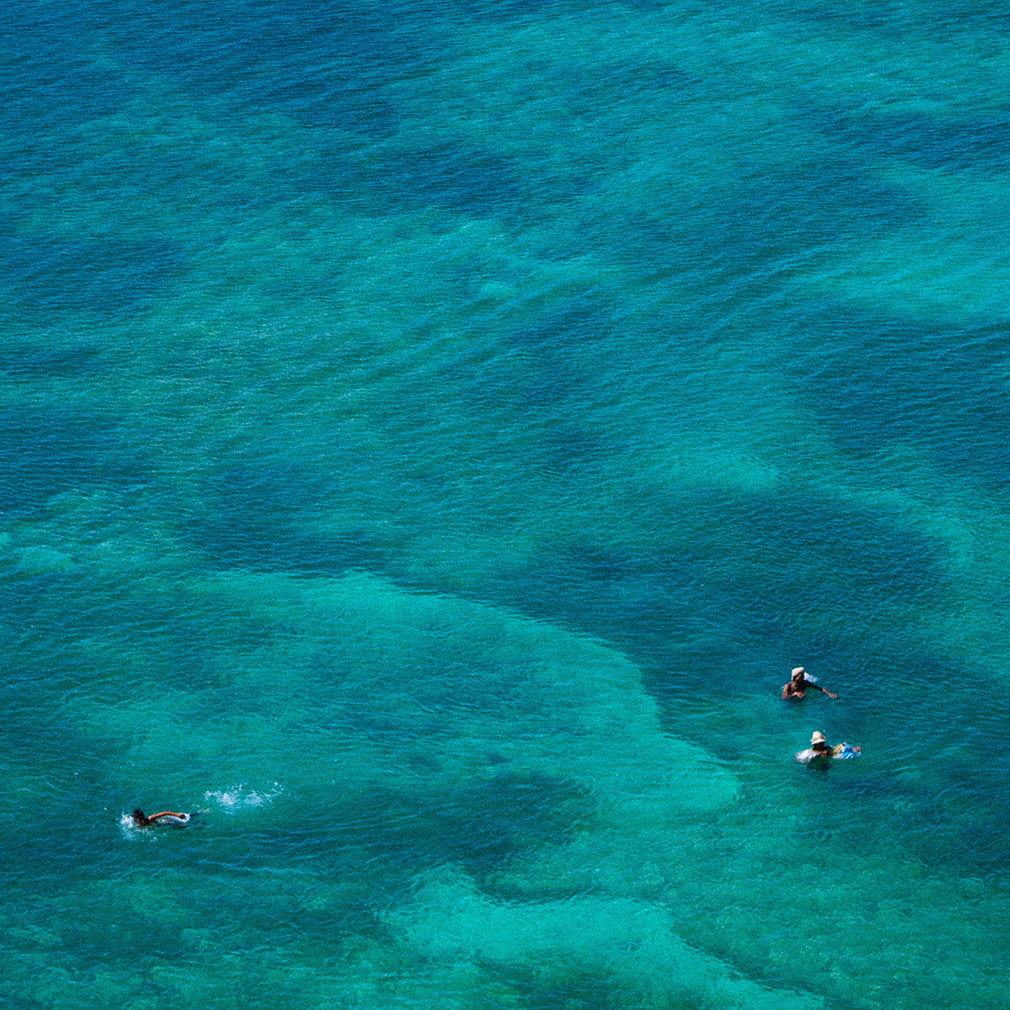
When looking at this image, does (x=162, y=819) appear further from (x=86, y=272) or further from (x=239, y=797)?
(x=86, y=272)

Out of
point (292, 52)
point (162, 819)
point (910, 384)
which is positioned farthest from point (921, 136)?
point (162, 819)

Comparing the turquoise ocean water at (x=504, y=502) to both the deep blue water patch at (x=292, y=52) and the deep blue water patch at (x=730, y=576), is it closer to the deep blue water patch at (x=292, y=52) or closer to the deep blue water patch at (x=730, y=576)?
the deep blue water patch at (x=730, y=576)

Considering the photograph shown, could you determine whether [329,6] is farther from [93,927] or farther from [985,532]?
[93,927]

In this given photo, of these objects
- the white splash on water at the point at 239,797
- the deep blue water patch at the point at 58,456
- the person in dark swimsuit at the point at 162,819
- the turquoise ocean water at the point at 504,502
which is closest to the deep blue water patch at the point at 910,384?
the turquoise ocean water at the point at 504,502

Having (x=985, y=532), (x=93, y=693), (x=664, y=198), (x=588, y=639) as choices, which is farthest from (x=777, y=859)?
(x=664, y=198)

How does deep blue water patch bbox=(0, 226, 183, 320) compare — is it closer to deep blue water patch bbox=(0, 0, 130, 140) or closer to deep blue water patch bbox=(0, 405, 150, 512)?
deep blue water patch bbox=(0, 405, 150, 512)

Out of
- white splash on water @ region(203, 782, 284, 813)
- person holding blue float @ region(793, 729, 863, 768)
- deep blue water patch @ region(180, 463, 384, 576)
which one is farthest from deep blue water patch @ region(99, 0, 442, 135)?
person holding blue float @ region(793, 729, 863, 768)
